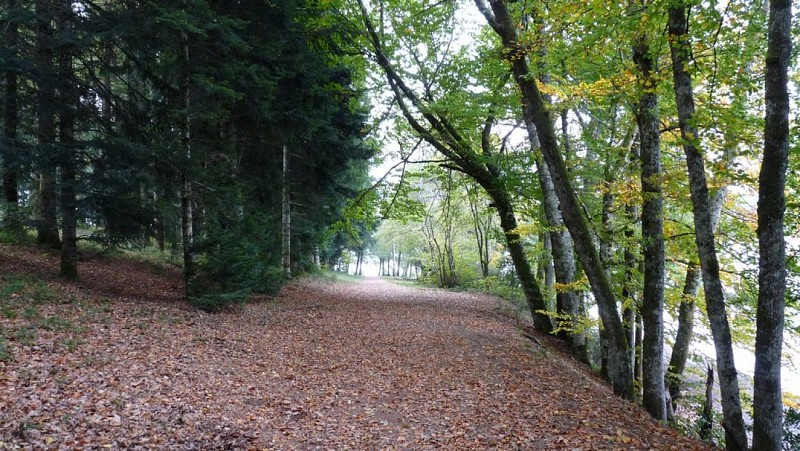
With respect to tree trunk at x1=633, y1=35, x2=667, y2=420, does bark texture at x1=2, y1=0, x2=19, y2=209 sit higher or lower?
higher

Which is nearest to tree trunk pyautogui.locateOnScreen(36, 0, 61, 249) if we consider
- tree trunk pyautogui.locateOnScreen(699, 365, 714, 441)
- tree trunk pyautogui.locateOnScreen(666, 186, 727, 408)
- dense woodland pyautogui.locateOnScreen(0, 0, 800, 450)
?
dense woodland pyautogui.locateOnScreen(0, 0, 800, 450)

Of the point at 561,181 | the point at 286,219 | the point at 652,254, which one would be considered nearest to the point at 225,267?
the point at 286,219

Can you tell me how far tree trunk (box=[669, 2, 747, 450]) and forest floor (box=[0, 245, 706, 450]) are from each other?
631 millimetres

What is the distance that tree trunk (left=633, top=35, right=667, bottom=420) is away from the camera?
695 centimetres

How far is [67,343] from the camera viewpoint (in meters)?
6.20

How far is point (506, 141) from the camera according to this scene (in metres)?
14.3

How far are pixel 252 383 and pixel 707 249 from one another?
6.94 metres

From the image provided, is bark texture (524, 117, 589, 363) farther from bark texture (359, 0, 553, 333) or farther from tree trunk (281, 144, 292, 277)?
tree trunk (281, 144, 292, 277)

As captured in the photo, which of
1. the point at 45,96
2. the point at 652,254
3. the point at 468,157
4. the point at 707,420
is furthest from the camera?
the point at 468,157

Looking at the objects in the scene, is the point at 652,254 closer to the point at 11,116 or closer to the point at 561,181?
the point at 561,181

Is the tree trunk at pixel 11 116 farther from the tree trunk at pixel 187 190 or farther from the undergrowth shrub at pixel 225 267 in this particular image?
the undergrowth shrub at pixel 225 267

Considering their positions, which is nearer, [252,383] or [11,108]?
[252,383]

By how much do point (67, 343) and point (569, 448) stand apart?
23.2 feet

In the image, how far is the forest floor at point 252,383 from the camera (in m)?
4.90
